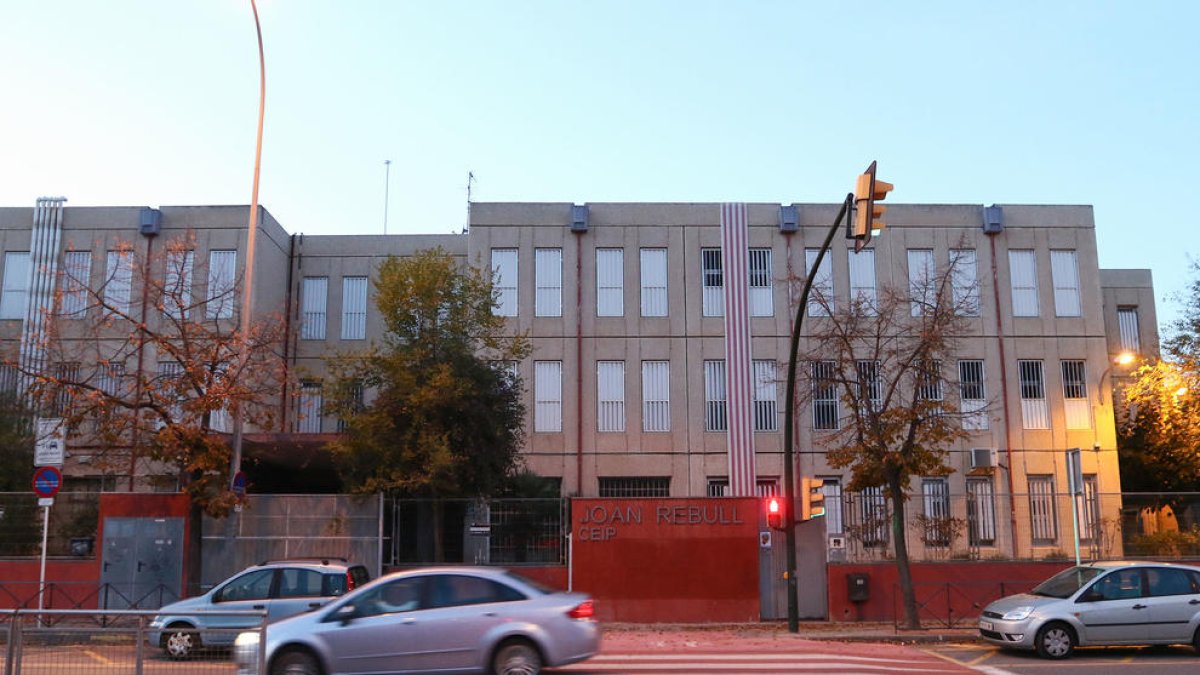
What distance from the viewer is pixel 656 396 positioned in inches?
1332

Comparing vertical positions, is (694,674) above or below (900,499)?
below

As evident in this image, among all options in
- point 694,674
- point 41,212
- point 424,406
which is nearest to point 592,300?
point 424,406

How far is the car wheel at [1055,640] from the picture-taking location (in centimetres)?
1736

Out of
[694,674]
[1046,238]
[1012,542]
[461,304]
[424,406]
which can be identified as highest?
[1046,238]

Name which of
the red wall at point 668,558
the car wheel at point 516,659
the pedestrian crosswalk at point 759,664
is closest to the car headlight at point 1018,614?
the pedestrian crosswalk at point 759,664

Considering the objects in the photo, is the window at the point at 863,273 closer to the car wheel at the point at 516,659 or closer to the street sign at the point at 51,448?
the street sign at the point at 51,448

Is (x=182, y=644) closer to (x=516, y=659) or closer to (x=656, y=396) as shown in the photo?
(x=516, y=659)

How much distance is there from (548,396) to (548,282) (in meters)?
3.72

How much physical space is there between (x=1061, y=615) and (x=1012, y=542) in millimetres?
7343

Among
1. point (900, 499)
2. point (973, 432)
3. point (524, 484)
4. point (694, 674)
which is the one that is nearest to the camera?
point (694, 674)

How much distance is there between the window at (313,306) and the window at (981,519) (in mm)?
22655

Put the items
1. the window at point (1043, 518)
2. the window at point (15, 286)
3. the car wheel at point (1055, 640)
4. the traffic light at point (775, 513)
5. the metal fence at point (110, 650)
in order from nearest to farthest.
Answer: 1. the metal fence at point (110, 650)
2. the car wheel at point (1055, 640)
3. the traffic light at point (775, 513)
4. the window at point (1043, 518)
5. the window at point (15, 286)

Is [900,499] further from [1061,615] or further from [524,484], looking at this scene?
[524,484]

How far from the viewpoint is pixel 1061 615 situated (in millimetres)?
17359
